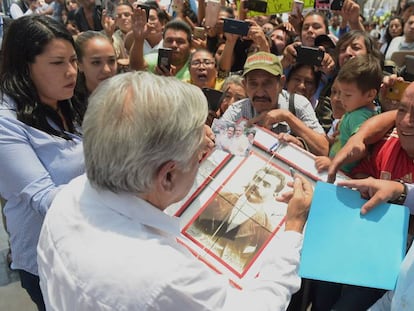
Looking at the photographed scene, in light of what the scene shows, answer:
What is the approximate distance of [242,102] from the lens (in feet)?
7.79

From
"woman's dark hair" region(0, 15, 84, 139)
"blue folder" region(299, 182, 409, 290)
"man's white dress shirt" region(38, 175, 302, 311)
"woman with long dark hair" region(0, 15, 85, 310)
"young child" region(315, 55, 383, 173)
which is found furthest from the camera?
"young child" region(315, 55, 383, 173)

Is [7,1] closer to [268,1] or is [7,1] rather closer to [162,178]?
[268,1]

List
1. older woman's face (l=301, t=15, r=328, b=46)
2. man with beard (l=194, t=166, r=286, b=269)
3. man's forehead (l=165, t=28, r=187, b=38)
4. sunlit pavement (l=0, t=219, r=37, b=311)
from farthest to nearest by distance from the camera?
older woman's face (l=301, t=15, r=328, b=46) < man's forehead (l=165, t=28, r=187, b=38) < sunlit pavement (l=0, t=219, r=37, b=311) < man with beard (l=194, t=166, r=286, b=269)

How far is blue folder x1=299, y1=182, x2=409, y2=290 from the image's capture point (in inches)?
48.7

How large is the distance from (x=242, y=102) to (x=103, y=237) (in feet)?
5.35

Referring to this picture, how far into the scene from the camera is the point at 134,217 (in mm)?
938

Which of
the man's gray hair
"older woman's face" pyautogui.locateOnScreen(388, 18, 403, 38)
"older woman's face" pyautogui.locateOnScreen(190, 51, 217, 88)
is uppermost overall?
the man's gray hair

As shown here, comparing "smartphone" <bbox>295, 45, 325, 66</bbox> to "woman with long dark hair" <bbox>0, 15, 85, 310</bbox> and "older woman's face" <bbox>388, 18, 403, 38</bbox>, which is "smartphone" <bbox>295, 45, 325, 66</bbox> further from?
"older woman's face" <bbox>388, 18, 403, 38</bbox>

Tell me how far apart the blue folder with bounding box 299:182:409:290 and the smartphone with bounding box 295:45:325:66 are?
1715mm

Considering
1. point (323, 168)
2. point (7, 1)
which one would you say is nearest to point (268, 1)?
point (323, 168)

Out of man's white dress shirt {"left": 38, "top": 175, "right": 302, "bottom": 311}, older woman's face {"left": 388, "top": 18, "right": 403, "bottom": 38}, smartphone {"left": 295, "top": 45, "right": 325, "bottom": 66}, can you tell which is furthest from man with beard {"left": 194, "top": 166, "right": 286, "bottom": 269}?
older woman's face {"left": 388, "top": 18, "right": 403, "bottom": 38}

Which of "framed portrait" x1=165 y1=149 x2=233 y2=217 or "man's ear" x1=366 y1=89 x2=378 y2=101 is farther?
"man's ear" x1=366 y1=89 x2=378 y2=101

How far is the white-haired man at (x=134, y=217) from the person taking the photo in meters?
0.84

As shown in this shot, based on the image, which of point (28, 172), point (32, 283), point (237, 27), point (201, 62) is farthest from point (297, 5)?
point (32, 283)
